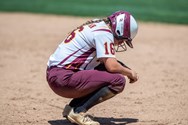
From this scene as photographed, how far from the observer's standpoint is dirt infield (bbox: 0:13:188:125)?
589cm

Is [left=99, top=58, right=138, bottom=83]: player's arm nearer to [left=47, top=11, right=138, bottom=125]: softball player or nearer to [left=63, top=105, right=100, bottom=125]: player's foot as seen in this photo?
[left=47, top=11, right=138, bottom=125]: softball player

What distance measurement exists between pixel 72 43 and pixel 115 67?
0.55 metres

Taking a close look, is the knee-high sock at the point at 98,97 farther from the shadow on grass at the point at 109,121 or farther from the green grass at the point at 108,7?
the green grass at the point at 108,7

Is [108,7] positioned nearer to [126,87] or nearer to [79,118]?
[126,87]

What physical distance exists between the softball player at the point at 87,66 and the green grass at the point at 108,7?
9481 mm

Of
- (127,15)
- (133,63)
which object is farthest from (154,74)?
(127,15)

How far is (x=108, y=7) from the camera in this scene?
15242mm

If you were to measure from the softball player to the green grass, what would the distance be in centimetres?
948

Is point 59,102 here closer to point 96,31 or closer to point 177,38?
point 96,31

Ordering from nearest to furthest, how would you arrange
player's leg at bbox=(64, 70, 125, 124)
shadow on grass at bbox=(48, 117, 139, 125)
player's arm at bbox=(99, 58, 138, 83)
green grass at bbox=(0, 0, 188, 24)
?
1. player's arm at bbox=(99, 58, 138, 83)
2. player's leg at bbox=(64, 70, 125, 124)
3. shadow on grass at bbox=(48, 117, 139, 125)
4. green grass at bbox=(0, 0, 188, 24)

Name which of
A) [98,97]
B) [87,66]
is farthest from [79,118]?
[87,66]

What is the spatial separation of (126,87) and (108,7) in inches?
317

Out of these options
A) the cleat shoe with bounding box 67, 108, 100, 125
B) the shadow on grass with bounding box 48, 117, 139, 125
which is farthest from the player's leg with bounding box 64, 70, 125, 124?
the shadow on grass with bounding box 48, 117, 139, 125

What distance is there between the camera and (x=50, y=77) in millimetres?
5332
